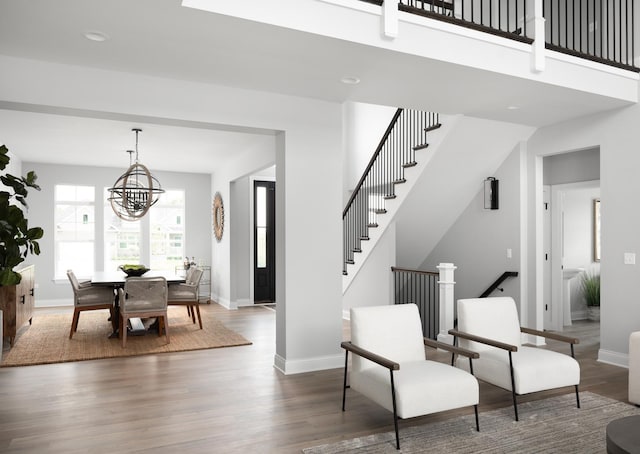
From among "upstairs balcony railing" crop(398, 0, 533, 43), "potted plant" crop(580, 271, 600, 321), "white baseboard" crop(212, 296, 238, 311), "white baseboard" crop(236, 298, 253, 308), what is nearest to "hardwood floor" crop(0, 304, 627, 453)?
"potted plant" crop(580, 271, 600, 321)

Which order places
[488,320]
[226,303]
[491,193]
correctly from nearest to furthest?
[488,320]
[491,193]
[226,303]

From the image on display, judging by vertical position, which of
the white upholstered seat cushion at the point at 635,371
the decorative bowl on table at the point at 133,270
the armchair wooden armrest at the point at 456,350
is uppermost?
the decorative bowl on table at the point at 133,270

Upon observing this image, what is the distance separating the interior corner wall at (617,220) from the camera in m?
4.85

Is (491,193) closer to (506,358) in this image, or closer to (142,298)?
(506,358)

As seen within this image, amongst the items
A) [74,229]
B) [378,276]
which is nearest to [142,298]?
[378,276]

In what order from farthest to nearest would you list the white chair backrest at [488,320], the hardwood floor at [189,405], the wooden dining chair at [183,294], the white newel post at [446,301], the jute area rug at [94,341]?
1. the wooden dining chair at [183,294]
2. the white newel post at [446,301]
3. the jute area rug at [94,341]
4. the white chair backrest at [488,320]
5. the hardwood floor at [189,405]

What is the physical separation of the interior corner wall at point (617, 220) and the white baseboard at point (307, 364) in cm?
287

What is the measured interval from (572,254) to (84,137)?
7.71m

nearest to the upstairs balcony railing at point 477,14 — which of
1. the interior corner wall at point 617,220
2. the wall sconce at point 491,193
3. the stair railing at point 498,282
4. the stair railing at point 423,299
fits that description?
the interior corner wall at point 617,220

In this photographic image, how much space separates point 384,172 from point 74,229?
6460mm

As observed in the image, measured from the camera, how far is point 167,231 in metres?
10.2

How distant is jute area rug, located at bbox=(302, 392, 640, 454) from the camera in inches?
117

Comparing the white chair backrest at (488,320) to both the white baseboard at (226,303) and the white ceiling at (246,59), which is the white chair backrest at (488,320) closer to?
the white ceiling at (246,59)

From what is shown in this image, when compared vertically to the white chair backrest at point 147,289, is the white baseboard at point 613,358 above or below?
below
